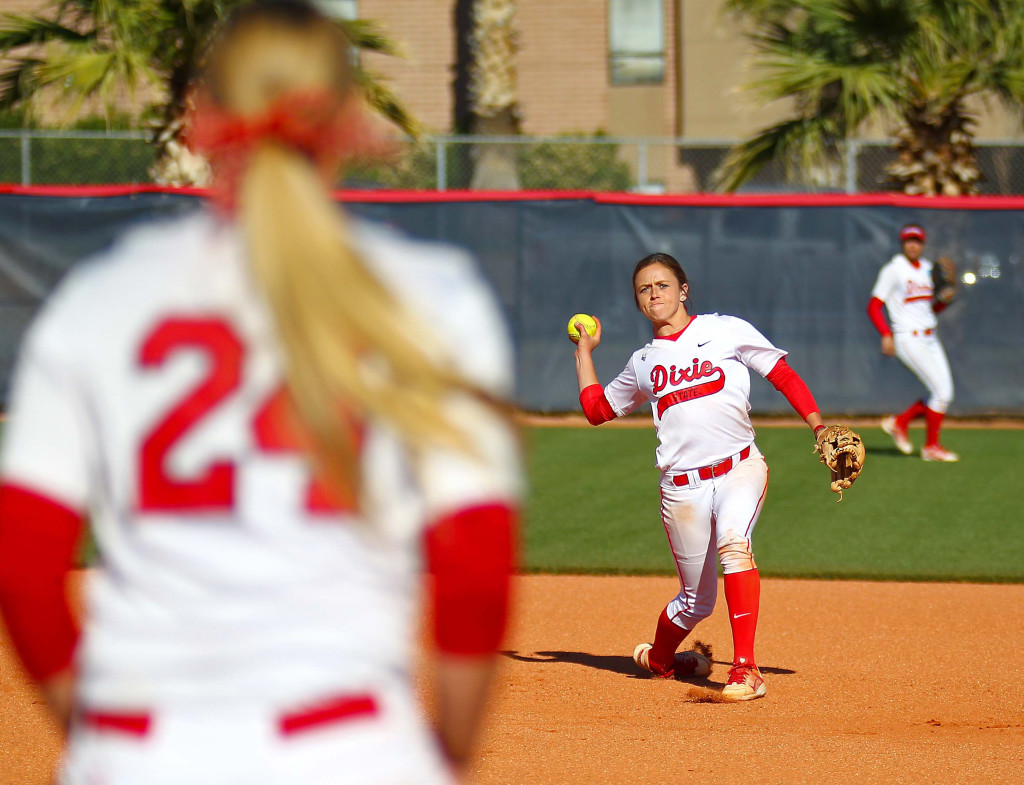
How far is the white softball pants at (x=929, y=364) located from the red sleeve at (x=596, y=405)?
6745 mm

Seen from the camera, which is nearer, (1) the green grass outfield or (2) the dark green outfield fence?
(1) the green grass outfield

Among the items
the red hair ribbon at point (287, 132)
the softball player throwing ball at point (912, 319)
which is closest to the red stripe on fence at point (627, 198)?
the softball player throwing ball at point (912, 319)

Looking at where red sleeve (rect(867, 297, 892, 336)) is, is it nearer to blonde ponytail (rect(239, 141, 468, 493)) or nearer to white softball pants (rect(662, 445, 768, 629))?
white softball pants (rect(662, 445, 768, 629))

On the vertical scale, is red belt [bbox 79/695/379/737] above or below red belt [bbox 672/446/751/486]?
above

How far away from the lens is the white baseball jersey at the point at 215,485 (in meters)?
1.41

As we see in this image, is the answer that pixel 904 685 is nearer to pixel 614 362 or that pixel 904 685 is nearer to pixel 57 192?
pixel 614 362

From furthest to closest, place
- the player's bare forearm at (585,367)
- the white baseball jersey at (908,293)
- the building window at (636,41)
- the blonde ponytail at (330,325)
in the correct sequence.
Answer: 1. the building window at (636,41)
2. the white baseball jersey at (908,293)
3. the player's bare forearm at (585,367)
4. the blonde ponytail at (330,325)

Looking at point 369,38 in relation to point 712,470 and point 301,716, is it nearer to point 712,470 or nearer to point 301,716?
point 712,470

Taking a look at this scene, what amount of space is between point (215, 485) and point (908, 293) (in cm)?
1084

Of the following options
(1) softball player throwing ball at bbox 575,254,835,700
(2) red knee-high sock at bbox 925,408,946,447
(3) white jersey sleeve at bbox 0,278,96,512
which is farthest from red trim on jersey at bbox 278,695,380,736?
(2) red knee-high sock at bbox 925,408,946,447

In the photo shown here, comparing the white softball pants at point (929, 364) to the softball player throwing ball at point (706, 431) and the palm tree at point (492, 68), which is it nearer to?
the softball player throwing ball at point (706, 431)

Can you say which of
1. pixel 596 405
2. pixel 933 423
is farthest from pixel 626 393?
pixel 933 423

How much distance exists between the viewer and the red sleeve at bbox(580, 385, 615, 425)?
5158 millimetres

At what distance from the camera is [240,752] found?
1.40 metres
